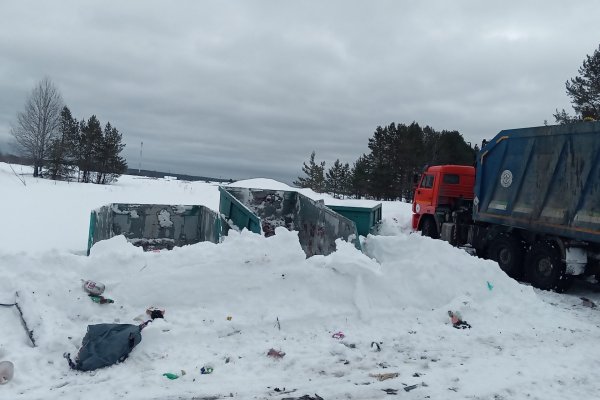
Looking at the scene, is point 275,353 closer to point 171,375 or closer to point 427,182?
point 171,375

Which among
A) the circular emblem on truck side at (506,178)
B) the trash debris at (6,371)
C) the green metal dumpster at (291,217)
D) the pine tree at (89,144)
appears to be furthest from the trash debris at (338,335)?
the pine tree at (89,144)

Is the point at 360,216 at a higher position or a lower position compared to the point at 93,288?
higher

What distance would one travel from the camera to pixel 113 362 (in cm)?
406

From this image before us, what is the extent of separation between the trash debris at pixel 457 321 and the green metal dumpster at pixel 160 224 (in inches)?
177

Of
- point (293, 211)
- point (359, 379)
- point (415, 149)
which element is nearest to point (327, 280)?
point (359, 379)

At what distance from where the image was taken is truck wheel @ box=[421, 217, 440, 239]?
13703mm

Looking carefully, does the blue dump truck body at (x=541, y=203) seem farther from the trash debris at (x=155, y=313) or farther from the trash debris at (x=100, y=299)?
the trash debris at (x=100, y=299)

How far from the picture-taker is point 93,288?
4.92 metres

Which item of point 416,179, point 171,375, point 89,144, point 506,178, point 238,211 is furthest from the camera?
point 89,144

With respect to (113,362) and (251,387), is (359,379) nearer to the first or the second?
(251,387)

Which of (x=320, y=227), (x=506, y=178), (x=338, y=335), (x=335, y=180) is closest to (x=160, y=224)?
(x=320, y=227)

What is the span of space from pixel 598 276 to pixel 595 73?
77.6ft

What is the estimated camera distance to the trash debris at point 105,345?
397 centimetres

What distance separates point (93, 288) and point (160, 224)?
4566 mm
